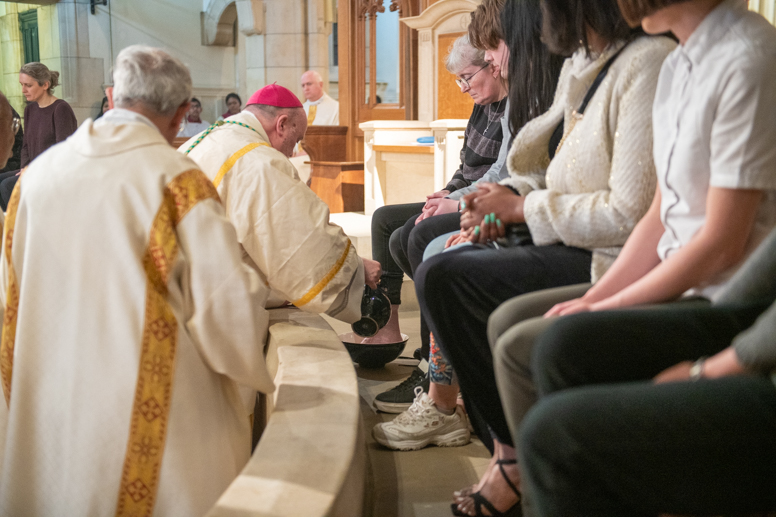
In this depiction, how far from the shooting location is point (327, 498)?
148 cm

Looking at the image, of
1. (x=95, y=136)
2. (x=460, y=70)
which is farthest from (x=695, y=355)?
(x=460, y=70)

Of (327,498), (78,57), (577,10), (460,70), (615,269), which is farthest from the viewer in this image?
(78,57)

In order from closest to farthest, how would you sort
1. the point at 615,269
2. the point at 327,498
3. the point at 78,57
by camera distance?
the point at 327,498, the point at 615,269, the point at 78,57

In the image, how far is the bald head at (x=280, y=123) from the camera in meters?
3.12

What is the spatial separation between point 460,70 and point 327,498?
2340 millimetres

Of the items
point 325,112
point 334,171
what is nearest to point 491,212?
point 334,171

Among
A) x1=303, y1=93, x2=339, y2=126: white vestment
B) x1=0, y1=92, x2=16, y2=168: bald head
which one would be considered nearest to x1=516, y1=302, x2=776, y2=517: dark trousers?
x1=0, y1=92, x2=16, y2=168: bald head

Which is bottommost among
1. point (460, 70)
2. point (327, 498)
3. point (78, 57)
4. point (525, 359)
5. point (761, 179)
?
point (327, 498)

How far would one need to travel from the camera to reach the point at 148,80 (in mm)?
1852

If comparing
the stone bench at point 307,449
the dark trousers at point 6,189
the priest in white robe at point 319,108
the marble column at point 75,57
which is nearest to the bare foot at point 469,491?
the stone bench at point 307,449

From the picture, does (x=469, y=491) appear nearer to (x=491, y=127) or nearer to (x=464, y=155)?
(x=491, y=127)

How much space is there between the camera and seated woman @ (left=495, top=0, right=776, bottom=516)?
1137 millimetres

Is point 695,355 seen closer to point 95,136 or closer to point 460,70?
point 95,136

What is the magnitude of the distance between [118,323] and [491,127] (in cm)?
207
